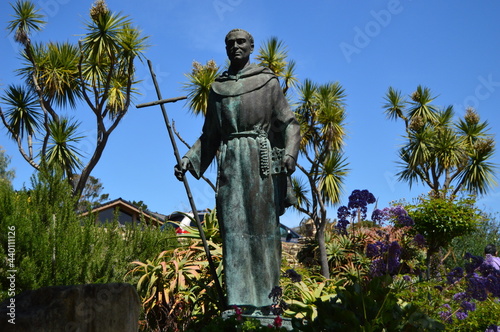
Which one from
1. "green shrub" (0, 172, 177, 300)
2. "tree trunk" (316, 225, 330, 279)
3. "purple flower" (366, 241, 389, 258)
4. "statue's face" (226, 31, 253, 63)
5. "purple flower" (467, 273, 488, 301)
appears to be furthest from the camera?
"tree trunk" (316, 225, 330, 279)

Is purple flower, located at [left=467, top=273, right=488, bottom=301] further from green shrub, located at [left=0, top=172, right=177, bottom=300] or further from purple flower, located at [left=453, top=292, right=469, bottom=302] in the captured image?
green shrub, located at [left=0, top=172, right=177, bottom=300]

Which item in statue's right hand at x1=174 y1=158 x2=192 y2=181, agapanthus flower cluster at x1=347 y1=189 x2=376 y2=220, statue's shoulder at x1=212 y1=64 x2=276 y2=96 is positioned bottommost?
agapanthus flower cluster at x1=347 y1=189 x2=376 y2=220

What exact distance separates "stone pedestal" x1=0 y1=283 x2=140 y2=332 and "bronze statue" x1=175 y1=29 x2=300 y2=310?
115 cm

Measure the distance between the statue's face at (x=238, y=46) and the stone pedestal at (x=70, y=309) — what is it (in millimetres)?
2287

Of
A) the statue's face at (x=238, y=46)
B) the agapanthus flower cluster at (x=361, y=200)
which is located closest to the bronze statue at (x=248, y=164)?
A: the statue's face at (x=238, y=46)

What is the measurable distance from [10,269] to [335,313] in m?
5.38

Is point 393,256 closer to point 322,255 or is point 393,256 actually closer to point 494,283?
point 494,283

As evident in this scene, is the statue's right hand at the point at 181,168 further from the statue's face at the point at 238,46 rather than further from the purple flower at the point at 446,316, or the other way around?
the purple flower at the point at 446,316

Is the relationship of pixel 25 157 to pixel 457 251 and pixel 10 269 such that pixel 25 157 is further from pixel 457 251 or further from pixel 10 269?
pixel 457 251

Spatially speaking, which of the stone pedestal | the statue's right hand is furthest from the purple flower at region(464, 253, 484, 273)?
the stone pedestal

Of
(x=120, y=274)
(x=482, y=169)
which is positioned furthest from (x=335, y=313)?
(x=482, y=169)

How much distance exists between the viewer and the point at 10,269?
7.51 m

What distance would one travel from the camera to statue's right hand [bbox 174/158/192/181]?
16.3 ft

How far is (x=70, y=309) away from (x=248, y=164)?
1884 millimetres
